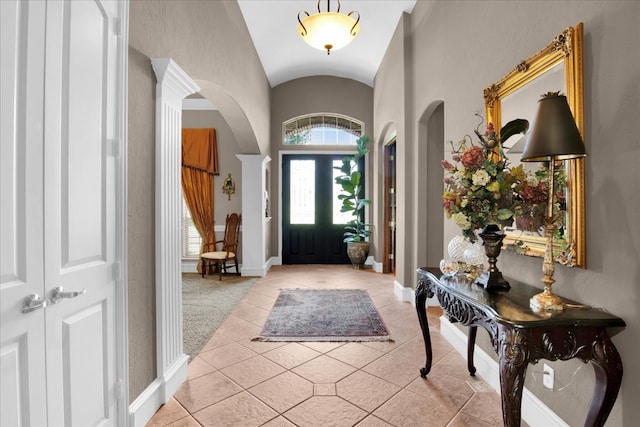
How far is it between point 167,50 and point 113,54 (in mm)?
683

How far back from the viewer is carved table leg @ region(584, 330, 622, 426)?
1429 millimetres

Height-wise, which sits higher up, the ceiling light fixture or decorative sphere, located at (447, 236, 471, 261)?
the ceiling light fixture

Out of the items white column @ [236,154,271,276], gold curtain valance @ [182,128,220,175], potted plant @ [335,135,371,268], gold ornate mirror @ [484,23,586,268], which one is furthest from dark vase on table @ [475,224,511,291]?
gold curtain valance @ [182,128,220,175]

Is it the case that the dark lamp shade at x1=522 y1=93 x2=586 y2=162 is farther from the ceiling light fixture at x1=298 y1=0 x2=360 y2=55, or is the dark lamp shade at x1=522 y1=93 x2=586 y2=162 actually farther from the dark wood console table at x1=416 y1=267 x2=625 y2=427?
the ceiling light fixture at x1=298 y1=0 x2=360 y2=55

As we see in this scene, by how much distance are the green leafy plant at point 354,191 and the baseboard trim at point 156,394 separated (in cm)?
478

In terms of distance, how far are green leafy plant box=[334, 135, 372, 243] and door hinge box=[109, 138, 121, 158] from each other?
5.43 meters

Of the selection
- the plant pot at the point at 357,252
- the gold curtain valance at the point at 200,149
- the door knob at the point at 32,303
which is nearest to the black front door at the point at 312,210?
the plant pot at the point at 357,252

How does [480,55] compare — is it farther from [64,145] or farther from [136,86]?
[64,145]

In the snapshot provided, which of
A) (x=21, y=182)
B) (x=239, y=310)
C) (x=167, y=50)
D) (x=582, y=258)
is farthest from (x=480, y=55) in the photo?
(x=239, y=310)

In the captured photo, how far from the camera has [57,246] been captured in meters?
1.41

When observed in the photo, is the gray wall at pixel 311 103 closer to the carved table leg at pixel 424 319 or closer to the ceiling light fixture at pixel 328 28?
the ceiling light fixture at pixel 328 28

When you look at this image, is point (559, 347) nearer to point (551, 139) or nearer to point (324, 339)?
point (551, 139)

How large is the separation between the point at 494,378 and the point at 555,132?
183 centimetres

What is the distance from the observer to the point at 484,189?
1.89 m
